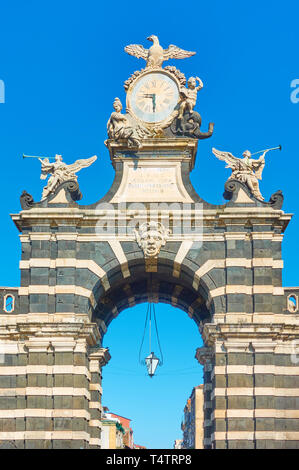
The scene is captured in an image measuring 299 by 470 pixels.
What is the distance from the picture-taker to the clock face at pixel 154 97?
33.1m

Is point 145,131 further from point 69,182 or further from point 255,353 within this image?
point 255,353

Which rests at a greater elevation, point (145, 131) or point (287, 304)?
point (145, 131)

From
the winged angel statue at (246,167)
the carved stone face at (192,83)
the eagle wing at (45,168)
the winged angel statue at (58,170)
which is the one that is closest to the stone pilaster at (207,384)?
the winged angel statue at (246,167)

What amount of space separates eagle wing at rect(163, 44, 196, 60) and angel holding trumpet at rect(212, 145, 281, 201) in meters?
3.69

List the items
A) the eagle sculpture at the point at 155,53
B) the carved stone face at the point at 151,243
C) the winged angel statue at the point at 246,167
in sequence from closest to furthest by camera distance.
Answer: the carved stone face at the point at 151,243
the winged angel statue at the point at 246,167
the eagle sculpture at the point at 155,53

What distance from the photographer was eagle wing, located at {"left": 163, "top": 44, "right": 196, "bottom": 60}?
3362 centimetres

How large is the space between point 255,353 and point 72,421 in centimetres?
621

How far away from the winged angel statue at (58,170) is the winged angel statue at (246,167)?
4533 millimetres

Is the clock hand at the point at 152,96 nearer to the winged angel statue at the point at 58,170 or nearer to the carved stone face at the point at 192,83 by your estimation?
the carved stone face at the point at 192,83

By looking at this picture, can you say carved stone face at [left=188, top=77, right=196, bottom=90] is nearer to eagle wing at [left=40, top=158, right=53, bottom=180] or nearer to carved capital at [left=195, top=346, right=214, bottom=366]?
eagle wing at [left=40, top=158, right=53, bottom=180]

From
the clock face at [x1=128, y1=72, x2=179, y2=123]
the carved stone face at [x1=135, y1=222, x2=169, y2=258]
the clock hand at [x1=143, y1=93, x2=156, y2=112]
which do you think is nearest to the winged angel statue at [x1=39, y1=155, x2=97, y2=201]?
the clock face at [x1=128, y1=72, x2=179, y2=123]

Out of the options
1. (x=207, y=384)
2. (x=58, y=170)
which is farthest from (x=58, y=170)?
(x=207, y=384)
